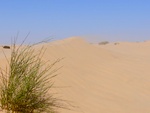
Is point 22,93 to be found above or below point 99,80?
below

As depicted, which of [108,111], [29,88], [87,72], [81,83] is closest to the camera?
[29,88]

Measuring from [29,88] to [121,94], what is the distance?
140 inches

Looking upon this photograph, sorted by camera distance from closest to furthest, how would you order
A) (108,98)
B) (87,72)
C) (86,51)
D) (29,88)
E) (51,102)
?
(29,88), (51,102), (108,98), (87,72), (86,51)

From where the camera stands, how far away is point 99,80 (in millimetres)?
9453

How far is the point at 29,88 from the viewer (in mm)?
5617

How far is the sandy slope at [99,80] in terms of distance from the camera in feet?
24.5

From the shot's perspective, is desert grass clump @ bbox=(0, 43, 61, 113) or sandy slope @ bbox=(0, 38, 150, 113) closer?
desert grass clump @ bbox=(0, 43, 61, 113)

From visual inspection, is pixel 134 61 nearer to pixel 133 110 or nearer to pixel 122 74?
pixel 122 74

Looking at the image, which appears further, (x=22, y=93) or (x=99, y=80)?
(x=99, y=80)

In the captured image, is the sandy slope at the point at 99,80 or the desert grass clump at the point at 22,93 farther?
the sandy slope at the point at 99,80

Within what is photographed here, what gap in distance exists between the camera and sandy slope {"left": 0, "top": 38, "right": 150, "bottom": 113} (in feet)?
24.5

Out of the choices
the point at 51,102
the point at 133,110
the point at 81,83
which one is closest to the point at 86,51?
the point at 81,83

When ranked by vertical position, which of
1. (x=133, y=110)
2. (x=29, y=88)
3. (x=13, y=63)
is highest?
(x=13, y=63)

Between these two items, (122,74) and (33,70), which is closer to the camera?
(33,70)
